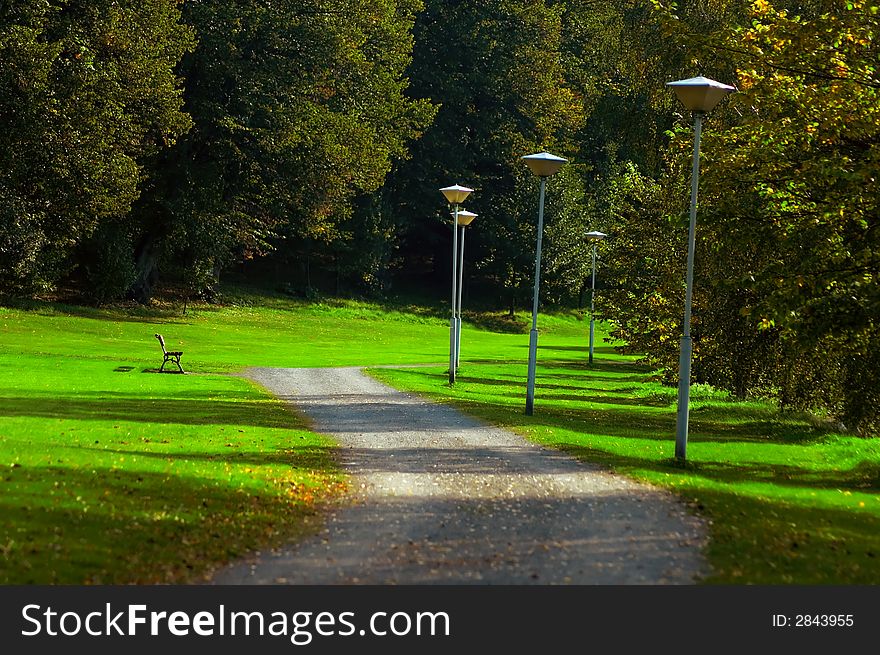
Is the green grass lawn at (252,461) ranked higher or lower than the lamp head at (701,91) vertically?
lower

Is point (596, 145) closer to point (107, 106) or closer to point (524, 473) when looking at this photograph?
point (107, 106)

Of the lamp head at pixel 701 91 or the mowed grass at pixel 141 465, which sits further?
the lamp head at pixel 701 91

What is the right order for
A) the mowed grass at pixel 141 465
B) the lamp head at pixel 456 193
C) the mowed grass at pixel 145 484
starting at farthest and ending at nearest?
the lamp head at pixel 456 193
the mowed grass at pixel 141 465
the mowed grass at pixel 145 484

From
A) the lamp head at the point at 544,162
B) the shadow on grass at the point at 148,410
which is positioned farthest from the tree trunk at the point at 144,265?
the lamp head at the point at 544,162

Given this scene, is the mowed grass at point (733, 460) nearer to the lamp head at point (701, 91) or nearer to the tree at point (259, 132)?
the lamp head at point (701, 91)

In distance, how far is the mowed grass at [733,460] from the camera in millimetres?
11531

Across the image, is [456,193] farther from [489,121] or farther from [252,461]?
[489,121]

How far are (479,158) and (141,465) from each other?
221 feet

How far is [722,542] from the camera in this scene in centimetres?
1190

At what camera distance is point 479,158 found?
266 feet

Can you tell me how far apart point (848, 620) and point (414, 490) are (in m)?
6.37

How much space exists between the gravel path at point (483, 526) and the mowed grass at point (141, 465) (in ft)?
Result: 1.92

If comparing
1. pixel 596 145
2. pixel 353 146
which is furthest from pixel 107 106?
pixel 596 145

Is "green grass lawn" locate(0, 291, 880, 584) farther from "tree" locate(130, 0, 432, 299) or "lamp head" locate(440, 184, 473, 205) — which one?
"tree" locate(130, 0, 432, 299)
